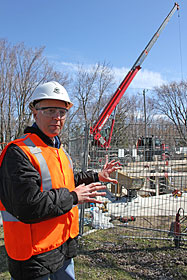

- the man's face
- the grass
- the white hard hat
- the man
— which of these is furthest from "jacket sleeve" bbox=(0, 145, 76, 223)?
the grass

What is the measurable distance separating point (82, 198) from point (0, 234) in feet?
13.4

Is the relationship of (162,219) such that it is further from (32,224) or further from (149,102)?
(149,102)

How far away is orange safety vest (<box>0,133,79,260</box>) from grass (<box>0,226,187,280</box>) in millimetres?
2158

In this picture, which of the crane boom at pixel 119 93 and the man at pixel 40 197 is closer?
the man at pixel 40 197

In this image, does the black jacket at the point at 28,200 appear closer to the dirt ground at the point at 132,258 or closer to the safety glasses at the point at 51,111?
the safety glasses at the point at 51,111

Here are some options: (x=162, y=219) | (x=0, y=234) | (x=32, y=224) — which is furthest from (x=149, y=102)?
(x=32, y=224)

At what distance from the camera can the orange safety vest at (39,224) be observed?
1.51 meters

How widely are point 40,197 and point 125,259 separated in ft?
10.5

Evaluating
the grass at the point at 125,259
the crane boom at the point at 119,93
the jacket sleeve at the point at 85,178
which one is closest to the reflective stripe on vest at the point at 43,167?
the jacket sleeve at the point at 85,178

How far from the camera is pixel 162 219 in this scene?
6.09m

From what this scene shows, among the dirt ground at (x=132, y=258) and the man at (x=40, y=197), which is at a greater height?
the man at (x=40, y=197)

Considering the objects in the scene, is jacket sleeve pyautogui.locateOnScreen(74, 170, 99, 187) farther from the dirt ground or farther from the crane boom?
the crane boom

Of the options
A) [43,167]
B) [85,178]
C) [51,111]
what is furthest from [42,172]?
[85,178]

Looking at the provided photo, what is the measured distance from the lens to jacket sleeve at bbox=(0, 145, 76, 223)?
4.50ft
